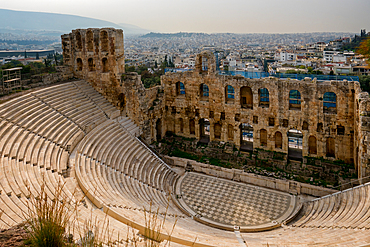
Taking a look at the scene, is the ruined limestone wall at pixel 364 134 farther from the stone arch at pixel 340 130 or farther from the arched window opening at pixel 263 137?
the arched window opening at pixel 263 137

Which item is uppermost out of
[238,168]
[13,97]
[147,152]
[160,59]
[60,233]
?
[160,59]

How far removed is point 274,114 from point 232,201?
8.50 meters

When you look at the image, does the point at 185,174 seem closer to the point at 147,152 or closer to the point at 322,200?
the point at 147,152

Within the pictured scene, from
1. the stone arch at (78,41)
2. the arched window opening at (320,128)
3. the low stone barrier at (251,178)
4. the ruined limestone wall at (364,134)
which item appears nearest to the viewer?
the ruined limestone wall at (364,134)

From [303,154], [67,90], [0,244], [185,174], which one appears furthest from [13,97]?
[303,154]

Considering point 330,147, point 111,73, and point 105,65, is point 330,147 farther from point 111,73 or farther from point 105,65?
point 105,65

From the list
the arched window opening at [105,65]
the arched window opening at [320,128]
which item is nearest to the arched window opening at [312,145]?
the arched window opening at [320,128]

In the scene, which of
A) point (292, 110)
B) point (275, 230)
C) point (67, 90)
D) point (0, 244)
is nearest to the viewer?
point (0, 244)

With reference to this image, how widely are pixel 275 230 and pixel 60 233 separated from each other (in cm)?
1366

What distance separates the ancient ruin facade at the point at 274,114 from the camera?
20781 mm

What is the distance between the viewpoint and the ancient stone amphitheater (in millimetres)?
12352

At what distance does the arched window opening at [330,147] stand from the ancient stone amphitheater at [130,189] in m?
5.59

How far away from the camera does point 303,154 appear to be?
74.7 ft

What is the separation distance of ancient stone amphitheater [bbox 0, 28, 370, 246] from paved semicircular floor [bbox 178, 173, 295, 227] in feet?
0.22
